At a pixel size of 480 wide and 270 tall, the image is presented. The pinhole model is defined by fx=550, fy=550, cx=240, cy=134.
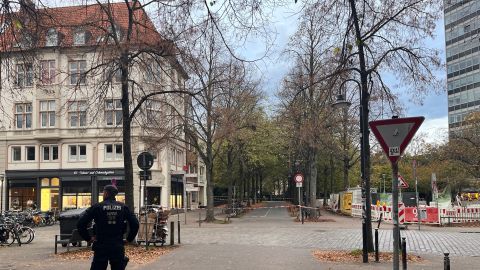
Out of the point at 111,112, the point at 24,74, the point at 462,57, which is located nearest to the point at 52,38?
the point at 24,74

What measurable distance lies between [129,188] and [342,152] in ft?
98.8

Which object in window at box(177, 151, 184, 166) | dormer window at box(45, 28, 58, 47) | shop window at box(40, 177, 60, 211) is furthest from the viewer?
window at box(177, 151, 184, 166)

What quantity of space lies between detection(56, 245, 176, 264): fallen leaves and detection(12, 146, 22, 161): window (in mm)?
38618

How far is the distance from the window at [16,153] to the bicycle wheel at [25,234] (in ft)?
106

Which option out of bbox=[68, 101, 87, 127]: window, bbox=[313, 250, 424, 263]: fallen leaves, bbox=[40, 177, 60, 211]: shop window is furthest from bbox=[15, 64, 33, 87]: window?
bbox=[40, 177, 60, 211]: shop window

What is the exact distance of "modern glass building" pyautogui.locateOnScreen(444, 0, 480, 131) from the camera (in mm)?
9422

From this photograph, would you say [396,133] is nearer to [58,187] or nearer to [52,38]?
[52,38]

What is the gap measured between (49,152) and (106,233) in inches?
1813

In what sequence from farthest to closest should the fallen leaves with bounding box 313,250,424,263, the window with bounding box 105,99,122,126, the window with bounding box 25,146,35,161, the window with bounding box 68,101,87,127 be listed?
1. the window with bounding box 25,146,35,161
2. the window with bounding box 105,99,122,126
3. the window with bounding box 68,101,87,127
4. the fallen leaves with bounding box 313,250,424,263

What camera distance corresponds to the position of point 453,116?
3708 inches

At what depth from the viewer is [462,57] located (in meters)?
46.8

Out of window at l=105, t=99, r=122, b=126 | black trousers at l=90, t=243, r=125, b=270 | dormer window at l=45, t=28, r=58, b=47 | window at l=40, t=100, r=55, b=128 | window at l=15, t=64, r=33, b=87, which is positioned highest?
window at l=40, t=100, r=55, b=128

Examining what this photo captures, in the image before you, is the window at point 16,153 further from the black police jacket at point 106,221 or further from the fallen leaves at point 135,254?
the black police jacket at point 106,221

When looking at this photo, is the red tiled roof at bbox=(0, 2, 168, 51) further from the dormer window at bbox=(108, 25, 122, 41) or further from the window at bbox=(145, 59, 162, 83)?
the window at bbox=(145, 59, 162, 83)
